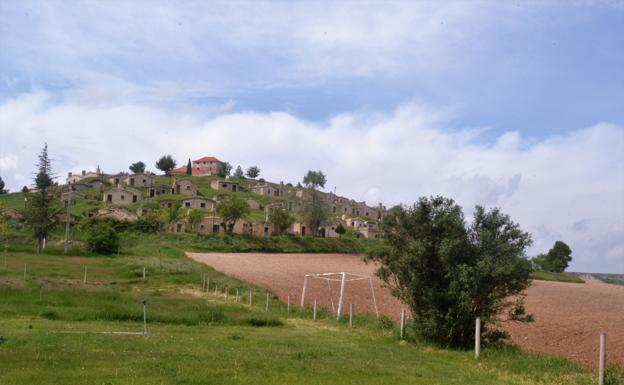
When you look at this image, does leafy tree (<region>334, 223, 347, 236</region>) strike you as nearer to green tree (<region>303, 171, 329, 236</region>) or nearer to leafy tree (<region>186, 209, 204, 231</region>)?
green tree (<region>303, 171, 329, 236</region>)

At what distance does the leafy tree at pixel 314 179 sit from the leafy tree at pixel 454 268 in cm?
11695

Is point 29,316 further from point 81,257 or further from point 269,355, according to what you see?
point 81,257

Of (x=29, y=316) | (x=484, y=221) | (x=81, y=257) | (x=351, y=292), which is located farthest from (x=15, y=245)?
(x=484, y=221)

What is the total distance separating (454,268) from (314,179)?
12110 centimetres

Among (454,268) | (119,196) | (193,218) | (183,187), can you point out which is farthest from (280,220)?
(454,268)

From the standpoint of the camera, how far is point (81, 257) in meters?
67.0

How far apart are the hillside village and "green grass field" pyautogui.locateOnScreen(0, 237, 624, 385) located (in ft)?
232

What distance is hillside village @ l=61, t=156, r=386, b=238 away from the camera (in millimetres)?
118375

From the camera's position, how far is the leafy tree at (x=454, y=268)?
1994 cm

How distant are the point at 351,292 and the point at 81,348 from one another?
117 feet

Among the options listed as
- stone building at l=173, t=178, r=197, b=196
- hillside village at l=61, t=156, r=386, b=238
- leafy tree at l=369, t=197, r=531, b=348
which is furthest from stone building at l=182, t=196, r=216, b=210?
leafy tree at l=369, t=197, r=531, b=348

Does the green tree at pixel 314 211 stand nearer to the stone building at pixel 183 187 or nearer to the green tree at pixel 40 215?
the stone building at pixel 183 187

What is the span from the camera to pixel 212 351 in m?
15.0

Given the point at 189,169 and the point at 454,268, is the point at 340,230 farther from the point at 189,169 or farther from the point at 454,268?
Answer: the point at 454,268
